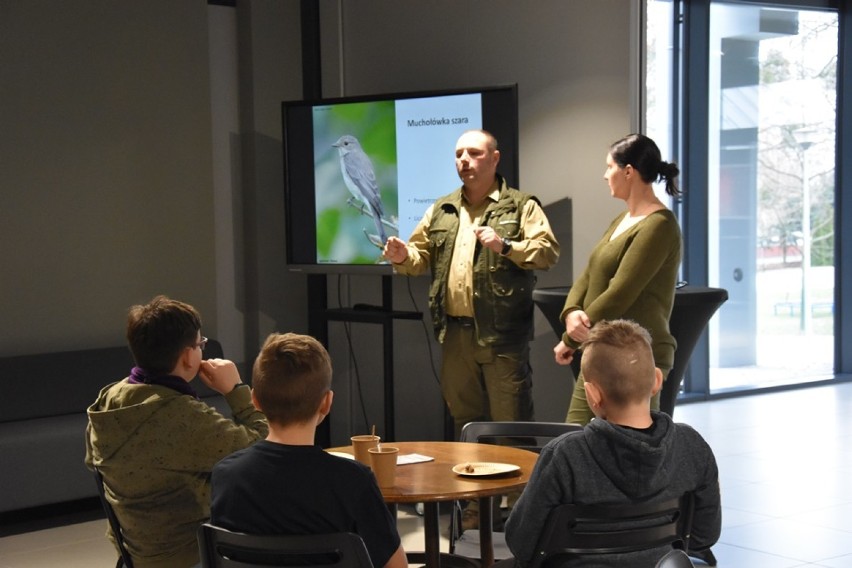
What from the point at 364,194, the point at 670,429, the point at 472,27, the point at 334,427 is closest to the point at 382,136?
the point at 364,194

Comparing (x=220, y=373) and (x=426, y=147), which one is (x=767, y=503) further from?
(x=220, y=373)

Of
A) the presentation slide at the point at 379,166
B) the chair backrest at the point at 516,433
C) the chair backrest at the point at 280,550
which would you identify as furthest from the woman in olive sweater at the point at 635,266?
the chair backrest at the point at 280,550

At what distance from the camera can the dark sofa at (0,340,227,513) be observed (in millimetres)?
5027

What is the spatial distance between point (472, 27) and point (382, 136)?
801 mm

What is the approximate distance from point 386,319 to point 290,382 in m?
3.25

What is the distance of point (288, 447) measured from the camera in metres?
2.23

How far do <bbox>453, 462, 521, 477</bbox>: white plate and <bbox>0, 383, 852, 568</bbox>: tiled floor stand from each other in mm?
1712

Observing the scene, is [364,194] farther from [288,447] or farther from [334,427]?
[288,447]

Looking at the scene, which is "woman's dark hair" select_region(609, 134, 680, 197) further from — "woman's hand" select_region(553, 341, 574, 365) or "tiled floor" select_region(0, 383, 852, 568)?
"tiled floor" select_region(0, 383, 852, 568)

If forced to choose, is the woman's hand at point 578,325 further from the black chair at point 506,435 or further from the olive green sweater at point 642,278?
the black chair at point 506,435

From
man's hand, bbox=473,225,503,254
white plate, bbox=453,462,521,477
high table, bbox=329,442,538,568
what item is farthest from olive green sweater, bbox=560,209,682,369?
white plate, bbox=453,462,521,477

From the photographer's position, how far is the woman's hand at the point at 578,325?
4.04 m

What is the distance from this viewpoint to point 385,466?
2830mm

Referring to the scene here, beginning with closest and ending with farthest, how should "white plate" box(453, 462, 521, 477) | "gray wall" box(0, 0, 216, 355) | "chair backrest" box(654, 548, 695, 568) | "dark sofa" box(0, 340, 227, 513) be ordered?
"chair backrest" box(654, 548, 695, 568) → "white plate" box(453, 462, 521, 477) → "dark sofa" box(0, 340, 227, 513) → "gray wall" box(0, 0, 216, 355)
